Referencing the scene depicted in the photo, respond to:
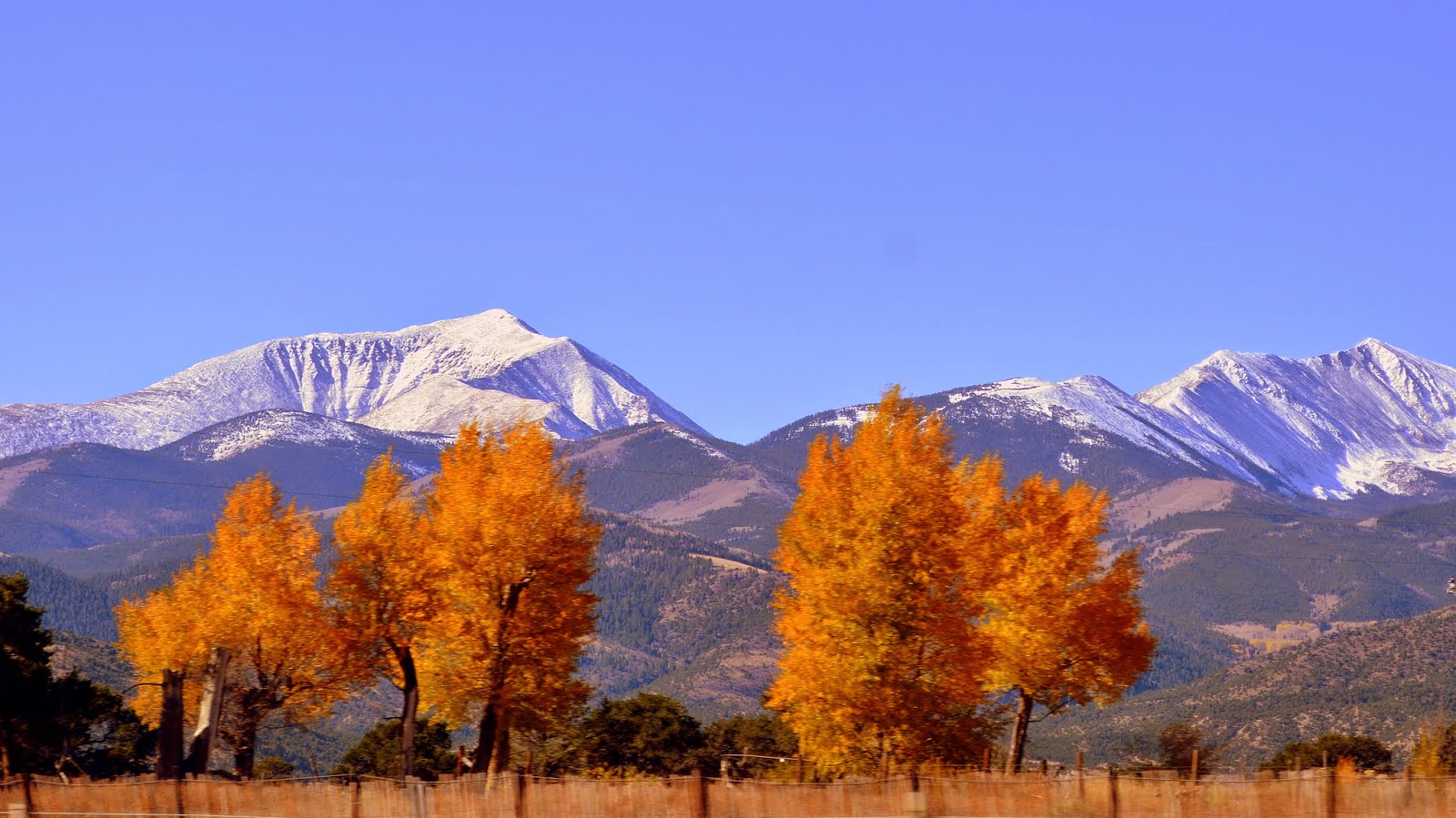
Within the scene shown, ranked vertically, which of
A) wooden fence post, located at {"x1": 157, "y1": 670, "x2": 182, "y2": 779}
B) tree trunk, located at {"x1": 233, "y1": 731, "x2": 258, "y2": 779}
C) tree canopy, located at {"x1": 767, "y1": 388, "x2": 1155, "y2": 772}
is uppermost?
tree canopy, located at {"x1": 767, "y1": 388, "x2": 1155, "y2": 772}

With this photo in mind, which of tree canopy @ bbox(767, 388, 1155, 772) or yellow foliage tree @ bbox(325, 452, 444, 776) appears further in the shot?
yellow foliage tree @ bbox(325, 452, 444, 776)

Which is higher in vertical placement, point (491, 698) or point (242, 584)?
point (242, 584)

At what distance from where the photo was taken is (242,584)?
204ft

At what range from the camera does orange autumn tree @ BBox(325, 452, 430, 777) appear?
183 feet

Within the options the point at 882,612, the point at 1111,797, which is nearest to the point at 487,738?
the point at 882,612

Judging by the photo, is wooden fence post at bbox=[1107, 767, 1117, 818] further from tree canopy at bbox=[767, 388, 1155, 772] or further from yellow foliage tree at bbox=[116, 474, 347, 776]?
yellow foliage tree at bbox=[116, 474, 347, 776]

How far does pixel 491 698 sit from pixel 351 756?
4540cm

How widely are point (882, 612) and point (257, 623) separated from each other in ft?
77.9

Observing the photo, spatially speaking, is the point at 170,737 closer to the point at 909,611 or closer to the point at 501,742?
the point at 501,742

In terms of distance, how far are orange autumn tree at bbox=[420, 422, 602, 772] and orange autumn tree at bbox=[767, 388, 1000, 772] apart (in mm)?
7397

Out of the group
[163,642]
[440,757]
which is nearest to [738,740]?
[440,757]

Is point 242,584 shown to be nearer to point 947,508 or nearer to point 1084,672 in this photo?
point 947,508

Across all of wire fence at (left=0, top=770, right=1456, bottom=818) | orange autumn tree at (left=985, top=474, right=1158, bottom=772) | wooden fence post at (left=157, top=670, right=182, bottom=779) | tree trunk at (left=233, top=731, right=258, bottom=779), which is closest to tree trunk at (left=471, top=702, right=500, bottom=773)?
tree trunk at (left=233, top=731, right=258, bottom=779)

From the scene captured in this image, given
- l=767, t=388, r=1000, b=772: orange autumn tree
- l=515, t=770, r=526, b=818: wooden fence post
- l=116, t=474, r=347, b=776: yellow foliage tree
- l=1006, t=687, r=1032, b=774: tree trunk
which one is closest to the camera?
l=515, t=770, r=526, b=818: wooden fence post
